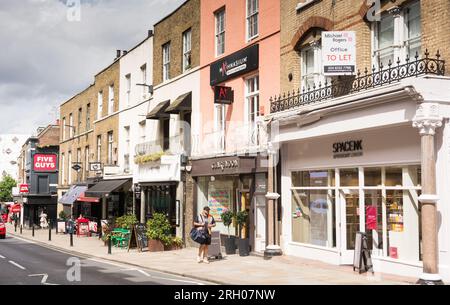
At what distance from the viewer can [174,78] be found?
26.7m

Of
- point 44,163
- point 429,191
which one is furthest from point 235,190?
point 44,163

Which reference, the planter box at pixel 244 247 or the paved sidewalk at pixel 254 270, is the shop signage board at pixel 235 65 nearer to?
the planter box at pixel 244 247

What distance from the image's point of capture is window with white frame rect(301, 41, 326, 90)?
17312 mm

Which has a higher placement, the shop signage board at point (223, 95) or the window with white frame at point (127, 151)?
the shop signage board at point (223, 95)

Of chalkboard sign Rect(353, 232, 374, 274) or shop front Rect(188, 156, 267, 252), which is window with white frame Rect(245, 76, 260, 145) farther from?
chalkboard sign Rect(353, 232, 374, 274)

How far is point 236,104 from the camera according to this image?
2148cm

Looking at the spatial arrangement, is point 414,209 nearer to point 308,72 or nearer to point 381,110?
point 381,110

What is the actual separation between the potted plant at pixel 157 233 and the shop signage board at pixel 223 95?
522 centimetres

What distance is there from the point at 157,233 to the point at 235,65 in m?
7.39

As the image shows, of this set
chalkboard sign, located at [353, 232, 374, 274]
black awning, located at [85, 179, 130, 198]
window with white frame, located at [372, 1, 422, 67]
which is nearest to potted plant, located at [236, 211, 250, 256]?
chalkboard sign, located at [353, 232, 374, 274]

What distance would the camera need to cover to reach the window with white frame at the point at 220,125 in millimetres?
22378

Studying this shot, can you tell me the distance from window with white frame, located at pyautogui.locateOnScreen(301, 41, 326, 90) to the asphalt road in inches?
296

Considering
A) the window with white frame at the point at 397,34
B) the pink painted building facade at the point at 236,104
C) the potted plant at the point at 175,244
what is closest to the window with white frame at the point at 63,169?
the pink painted building facade at the point at 236,104

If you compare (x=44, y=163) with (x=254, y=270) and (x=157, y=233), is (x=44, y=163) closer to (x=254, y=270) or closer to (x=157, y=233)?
(x=157, y=233)
